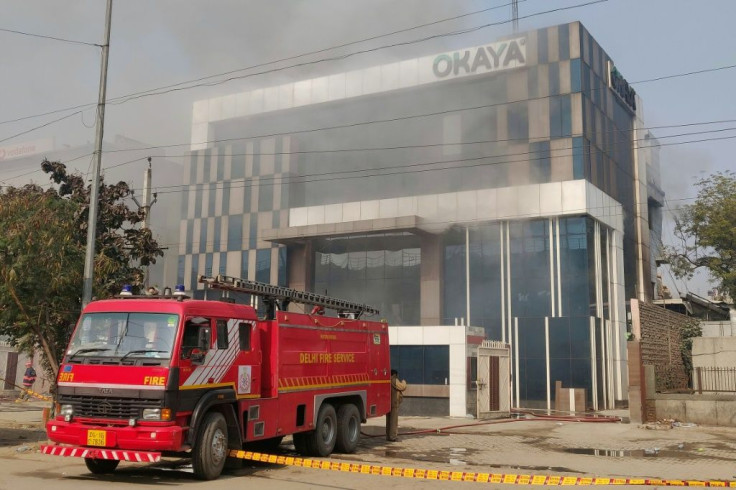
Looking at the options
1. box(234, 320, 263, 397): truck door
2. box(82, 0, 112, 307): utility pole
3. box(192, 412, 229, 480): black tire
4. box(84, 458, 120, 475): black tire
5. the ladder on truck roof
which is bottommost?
box(84, 458, 120, 475): black tire

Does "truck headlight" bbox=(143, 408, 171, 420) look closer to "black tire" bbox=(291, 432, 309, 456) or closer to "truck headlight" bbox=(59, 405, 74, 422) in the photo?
"truck headlight" bbox=(59, 405, 74, 422)

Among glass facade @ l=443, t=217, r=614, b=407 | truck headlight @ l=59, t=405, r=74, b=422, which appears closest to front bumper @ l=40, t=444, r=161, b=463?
truck headlight @ l=59, t=405, r=74, b=422

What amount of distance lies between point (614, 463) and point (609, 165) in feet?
103

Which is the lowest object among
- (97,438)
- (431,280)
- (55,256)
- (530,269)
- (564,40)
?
(97,438)

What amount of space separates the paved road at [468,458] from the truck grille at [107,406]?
0.96 meters

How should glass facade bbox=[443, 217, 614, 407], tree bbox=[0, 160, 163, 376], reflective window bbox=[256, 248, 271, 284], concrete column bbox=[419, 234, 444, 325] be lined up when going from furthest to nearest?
1. reflective window bbox=[256, 248, 271, 284]
2. concrete column bbox=[419, 234, 444, 325]
3. glass facade bbox=[443, 217, 614, 407]
4. tree bbox=[0, 160, 163, 376]

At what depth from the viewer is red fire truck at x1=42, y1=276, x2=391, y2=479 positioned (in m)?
9.19

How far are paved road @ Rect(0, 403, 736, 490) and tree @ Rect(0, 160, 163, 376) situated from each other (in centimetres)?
261

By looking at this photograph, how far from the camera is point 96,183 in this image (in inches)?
581

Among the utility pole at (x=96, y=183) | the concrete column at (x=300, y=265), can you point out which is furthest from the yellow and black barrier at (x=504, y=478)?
the concrete column at (x=300, y=265)

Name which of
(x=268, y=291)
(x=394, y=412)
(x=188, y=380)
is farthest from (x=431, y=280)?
(x=188, y=380)

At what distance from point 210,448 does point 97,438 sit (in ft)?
5.08

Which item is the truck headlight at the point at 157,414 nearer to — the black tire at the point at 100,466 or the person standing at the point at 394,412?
the black tire at the point at 100,466

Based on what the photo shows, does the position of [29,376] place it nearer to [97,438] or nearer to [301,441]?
[301,441]
